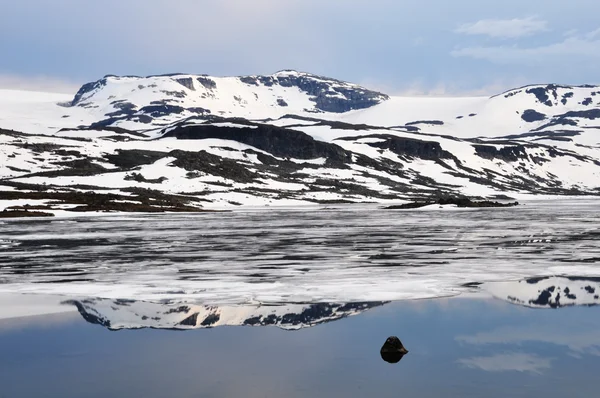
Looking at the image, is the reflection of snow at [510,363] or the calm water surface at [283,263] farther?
the calm water surface at [283,263]

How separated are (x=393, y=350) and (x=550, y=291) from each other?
34.4 ft

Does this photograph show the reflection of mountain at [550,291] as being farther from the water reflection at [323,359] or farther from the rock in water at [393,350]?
the rock in water at [393,350]

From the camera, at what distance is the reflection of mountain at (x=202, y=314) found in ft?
60.4

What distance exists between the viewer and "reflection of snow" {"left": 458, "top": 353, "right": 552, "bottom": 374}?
13617 millimetres

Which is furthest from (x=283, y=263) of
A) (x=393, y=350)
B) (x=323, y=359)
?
(x=323, y=359)

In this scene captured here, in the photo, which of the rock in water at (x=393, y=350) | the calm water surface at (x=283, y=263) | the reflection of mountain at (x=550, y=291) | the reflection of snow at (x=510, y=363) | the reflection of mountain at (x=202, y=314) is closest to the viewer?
the reflection of snow at (x=510, y=363)

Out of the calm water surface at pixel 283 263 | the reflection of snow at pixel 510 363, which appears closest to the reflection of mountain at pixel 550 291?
the calm water surface at pixel 283 263

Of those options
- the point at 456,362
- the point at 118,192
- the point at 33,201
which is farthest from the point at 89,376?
the point at 118,192

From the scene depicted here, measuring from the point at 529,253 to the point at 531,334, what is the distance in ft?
67.9

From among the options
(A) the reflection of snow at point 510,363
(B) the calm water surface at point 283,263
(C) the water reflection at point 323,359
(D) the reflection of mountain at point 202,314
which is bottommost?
(B) the calm water surface at point 283,263

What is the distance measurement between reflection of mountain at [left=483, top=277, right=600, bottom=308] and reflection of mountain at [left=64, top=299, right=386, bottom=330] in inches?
177

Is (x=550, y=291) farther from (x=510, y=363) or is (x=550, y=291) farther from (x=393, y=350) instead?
(x=393, y=350)

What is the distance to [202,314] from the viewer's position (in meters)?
19.9

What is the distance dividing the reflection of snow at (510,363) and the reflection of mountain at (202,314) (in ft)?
16.5
